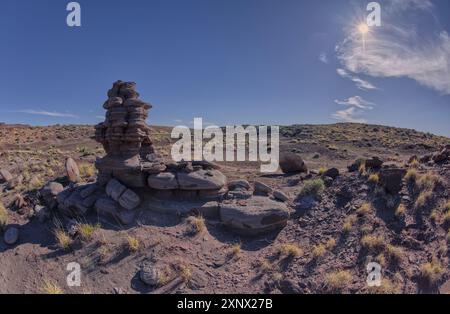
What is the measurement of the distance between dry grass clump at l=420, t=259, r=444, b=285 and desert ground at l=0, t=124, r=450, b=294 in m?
0.02

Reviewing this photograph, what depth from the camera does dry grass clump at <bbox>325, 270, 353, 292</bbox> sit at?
693cm

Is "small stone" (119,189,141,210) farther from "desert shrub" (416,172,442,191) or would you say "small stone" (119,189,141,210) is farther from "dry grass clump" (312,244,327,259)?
"desert shrub" (416,172,442,191)

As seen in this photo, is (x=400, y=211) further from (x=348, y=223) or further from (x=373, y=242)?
(x=373, y=242)

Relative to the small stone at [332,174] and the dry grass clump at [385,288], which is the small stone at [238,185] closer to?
the small stone at [332,174]

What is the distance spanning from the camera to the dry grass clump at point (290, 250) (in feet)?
27.1

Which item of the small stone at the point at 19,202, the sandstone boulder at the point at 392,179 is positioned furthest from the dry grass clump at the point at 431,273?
the small stone at the point at 19,202

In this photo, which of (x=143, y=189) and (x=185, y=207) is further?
(x=143, y=189)

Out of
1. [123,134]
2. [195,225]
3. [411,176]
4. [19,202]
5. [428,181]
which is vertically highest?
[123,134]

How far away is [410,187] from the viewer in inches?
404

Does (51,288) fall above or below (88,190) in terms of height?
below

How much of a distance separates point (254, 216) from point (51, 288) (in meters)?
5.74

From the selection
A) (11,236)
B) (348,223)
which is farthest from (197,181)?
(11,236)

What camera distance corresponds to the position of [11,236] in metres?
9.43

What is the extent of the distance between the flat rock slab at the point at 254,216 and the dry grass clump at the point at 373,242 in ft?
8.08
